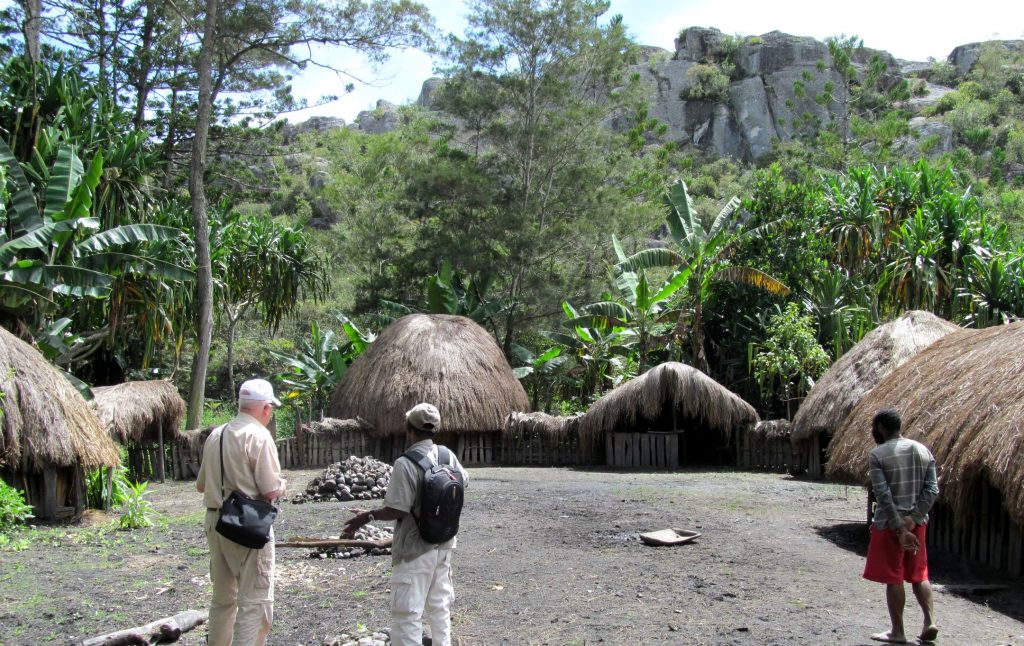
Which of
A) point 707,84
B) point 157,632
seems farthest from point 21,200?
point 707,84

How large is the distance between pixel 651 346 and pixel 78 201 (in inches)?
482

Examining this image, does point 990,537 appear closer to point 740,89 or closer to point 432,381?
point 432,381

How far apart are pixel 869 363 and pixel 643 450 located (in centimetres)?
518

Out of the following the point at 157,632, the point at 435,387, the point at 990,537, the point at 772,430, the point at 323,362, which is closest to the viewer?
the point at 157,632

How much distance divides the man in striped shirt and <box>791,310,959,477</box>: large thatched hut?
730cm

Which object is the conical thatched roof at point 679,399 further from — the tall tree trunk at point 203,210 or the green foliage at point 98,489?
the green foliage at point 98,489

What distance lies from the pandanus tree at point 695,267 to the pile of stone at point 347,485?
908cm

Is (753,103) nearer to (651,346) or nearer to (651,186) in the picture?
Result: (651,186)

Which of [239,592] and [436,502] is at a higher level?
[436,502]

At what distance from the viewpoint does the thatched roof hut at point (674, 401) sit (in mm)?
15586

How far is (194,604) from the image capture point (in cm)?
623

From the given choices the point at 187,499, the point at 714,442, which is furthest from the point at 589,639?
the point at 714,442

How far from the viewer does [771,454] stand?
614 inches

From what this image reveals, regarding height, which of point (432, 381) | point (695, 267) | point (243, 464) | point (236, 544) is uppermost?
point (695, 267)
